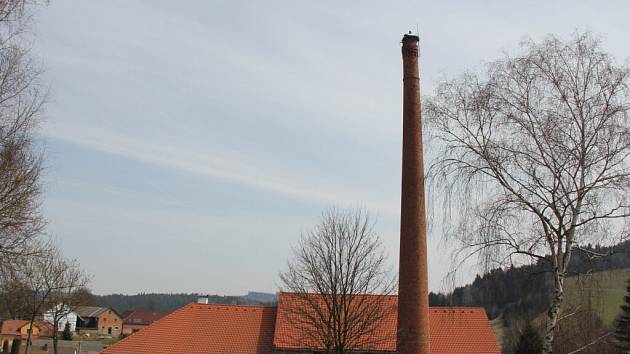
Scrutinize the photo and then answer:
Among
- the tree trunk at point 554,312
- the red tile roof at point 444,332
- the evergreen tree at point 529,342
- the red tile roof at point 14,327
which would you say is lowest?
the red tile roof at point 14,327

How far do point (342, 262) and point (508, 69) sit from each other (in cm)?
1084

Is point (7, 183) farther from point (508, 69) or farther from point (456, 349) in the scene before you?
point (456, 349)

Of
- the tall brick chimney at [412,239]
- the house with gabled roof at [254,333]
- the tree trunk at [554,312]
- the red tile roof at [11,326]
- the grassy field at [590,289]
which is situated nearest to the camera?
the grassy field at [590,289]

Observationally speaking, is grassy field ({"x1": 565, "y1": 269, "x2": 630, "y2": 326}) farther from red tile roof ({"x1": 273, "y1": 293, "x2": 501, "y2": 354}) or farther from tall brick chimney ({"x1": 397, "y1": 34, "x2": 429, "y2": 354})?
red tile roof ({"x1": 273, "y1": 293, "x2": 501, "y2": 354})

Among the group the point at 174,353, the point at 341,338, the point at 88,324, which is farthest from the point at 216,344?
the point at 88,324

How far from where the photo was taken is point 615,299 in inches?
2731

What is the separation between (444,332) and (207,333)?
12.1 m

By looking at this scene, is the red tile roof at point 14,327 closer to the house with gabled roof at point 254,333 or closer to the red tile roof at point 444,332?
the house with gabled roof at point 254,333

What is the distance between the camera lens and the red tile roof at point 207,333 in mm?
29172

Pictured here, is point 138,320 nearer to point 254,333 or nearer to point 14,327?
point 14,327

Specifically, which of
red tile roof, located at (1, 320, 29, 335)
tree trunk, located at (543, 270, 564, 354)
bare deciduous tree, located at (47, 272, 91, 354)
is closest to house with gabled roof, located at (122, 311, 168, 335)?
red tile roof, located at (1, 320, 29, 335)

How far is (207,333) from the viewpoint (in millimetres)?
30188

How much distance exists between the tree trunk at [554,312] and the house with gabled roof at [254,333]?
1475 cm

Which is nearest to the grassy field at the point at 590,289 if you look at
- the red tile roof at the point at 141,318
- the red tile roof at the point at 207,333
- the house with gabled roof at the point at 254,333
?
the house with gabled roof at the point at 254,333
